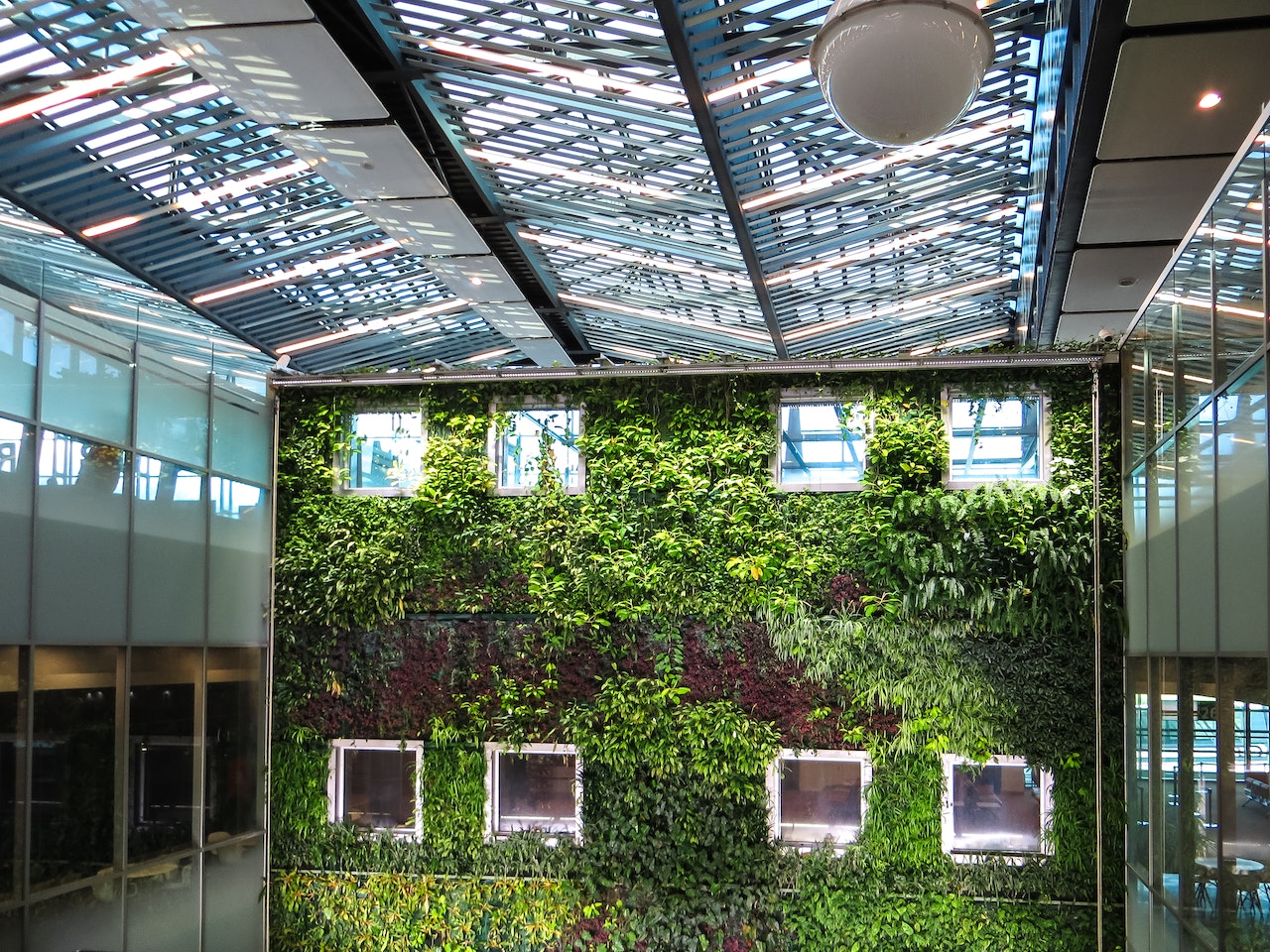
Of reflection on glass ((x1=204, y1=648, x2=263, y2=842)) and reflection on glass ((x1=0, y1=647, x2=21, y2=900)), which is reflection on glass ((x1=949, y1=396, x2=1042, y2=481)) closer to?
reflection on glass ((x1=204, y1=648, x2=263, y2=842))

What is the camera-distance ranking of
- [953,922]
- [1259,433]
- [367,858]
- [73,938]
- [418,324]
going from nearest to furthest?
[1259,433]
[73,938]
[953,922]
[367,858]
[418,324]

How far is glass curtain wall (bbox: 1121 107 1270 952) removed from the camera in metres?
4.92

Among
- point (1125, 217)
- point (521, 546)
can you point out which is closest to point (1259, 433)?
point (1125, 217)

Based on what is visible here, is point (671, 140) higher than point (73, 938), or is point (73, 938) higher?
point (671, 140)

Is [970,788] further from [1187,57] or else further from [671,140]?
[1187,57]

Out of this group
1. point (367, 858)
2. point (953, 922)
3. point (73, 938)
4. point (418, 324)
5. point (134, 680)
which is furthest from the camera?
point (418, 324)

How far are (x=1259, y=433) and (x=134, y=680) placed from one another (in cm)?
745

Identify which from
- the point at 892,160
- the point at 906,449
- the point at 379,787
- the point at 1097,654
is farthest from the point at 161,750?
the point at 1097,654

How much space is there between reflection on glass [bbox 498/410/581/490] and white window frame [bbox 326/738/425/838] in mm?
2436

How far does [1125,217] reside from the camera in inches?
276

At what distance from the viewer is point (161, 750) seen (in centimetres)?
904

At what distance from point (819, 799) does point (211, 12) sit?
739 centimetres

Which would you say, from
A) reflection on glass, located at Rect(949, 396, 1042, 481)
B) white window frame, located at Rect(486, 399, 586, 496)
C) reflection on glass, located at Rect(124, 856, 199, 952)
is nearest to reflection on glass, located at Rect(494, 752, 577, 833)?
white window frame, located at Rect(486, 399, 586, 496)

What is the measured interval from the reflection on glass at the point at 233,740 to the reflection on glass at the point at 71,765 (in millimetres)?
1527
